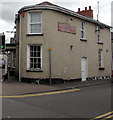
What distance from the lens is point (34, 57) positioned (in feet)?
49.7

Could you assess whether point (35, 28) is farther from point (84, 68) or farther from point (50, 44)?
point (84, 68)

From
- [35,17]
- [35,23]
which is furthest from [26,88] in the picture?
[35,17]

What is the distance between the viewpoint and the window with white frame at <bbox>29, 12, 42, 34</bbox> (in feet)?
49.9

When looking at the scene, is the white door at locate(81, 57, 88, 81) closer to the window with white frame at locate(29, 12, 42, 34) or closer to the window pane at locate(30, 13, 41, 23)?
the window with white frame at locate(29, 12, 42, 34)

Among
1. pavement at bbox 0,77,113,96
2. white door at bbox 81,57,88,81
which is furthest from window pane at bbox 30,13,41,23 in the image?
white door at bbox 81,57,88,81

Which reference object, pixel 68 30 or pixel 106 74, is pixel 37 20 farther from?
pixel 106 74

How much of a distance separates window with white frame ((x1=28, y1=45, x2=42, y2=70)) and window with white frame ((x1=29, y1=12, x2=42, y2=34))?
1314 mm

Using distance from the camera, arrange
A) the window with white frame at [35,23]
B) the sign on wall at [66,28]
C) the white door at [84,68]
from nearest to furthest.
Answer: the window with white frame at [35,23] < the sign on wall at [66,28] < the white door at [84,68]

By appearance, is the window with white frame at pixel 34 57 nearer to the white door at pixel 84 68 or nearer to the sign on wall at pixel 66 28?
the sign on wall at pixel 66 28

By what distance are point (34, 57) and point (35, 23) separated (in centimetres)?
294

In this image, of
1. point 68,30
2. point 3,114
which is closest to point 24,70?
point 68,30

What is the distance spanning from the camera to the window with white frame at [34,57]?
15.1 metres

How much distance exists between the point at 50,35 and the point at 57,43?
0.96 m

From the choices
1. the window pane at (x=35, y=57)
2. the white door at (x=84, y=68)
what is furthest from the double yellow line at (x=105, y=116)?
the white door at (x=84, y=68)
